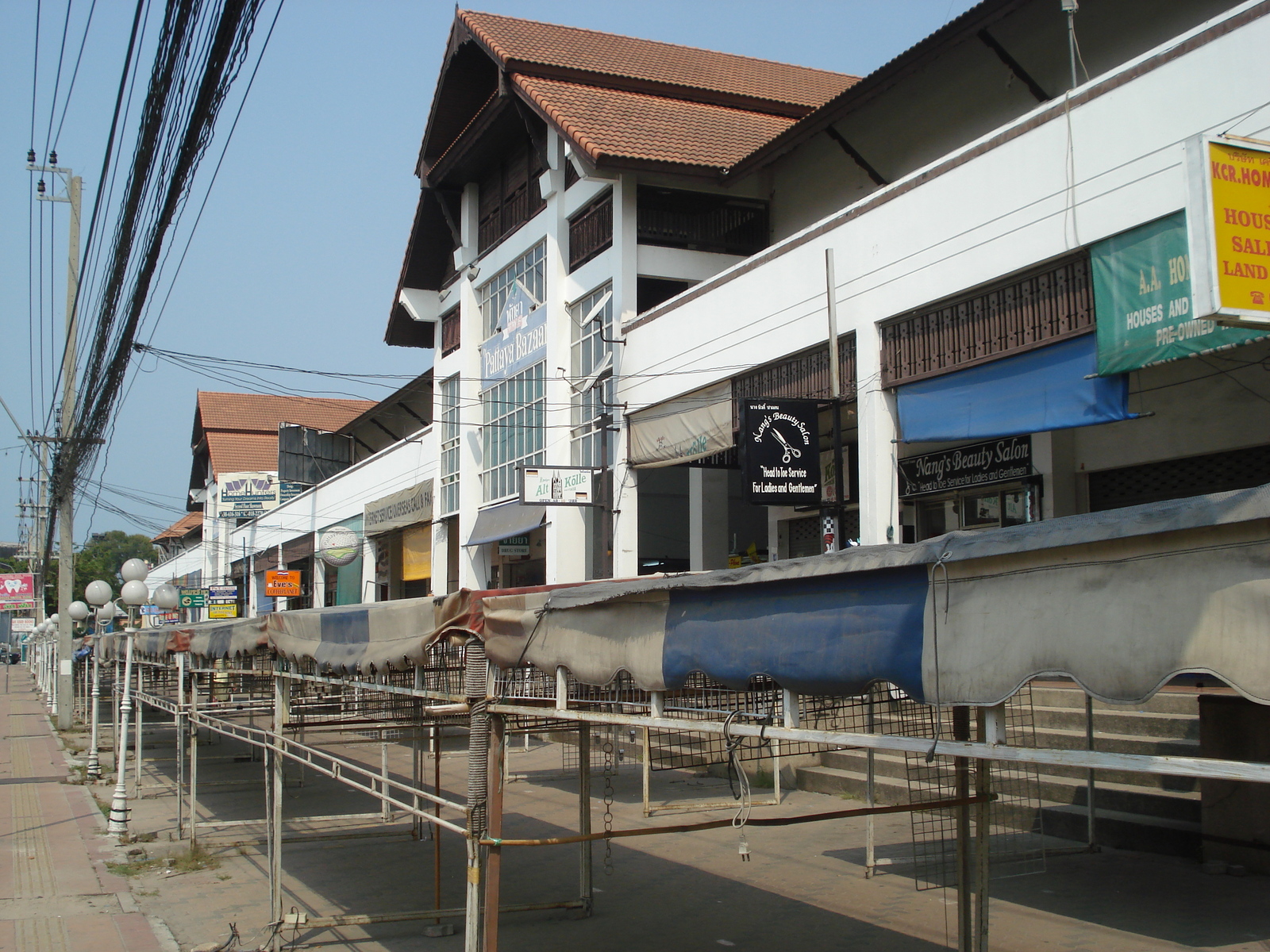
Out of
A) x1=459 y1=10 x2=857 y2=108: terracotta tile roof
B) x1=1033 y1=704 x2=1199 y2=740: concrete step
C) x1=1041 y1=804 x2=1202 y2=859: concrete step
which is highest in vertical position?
x1=459 y1=10 x2=857 y2=108: terracotta tile roof

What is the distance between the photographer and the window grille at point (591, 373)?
21188mm

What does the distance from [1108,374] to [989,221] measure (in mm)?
2563

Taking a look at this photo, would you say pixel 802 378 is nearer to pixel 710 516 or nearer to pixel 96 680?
pixel 710 516

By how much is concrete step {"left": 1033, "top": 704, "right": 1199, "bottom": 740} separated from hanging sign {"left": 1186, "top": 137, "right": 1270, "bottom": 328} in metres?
4.45

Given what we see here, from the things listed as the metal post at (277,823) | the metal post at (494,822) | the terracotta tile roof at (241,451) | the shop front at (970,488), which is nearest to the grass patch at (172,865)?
the metal post at (277,823)

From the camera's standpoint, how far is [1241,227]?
7.47 meters

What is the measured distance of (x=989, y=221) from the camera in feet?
43.3

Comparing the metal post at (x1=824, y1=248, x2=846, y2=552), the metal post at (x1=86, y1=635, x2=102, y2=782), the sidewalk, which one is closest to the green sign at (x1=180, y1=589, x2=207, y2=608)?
the sidewalk

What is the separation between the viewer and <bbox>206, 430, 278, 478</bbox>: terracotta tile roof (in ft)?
174

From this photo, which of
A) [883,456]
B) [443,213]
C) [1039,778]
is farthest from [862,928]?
[443,213]

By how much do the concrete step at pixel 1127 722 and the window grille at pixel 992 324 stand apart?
13.0ft

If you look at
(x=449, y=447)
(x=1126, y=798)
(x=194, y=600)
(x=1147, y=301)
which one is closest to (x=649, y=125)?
(x=449, y=447)

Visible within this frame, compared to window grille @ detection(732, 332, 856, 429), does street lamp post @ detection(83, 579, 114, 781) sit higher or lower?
lower

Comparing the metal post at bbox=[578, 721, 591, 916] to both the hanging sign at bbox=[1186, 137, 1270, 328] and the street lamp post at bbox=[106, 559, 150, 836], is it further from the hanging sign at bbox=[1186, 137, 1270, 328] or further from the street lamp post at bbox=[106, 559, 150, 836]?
the street lamp post at bbox=[106, 559, 150, 836]
